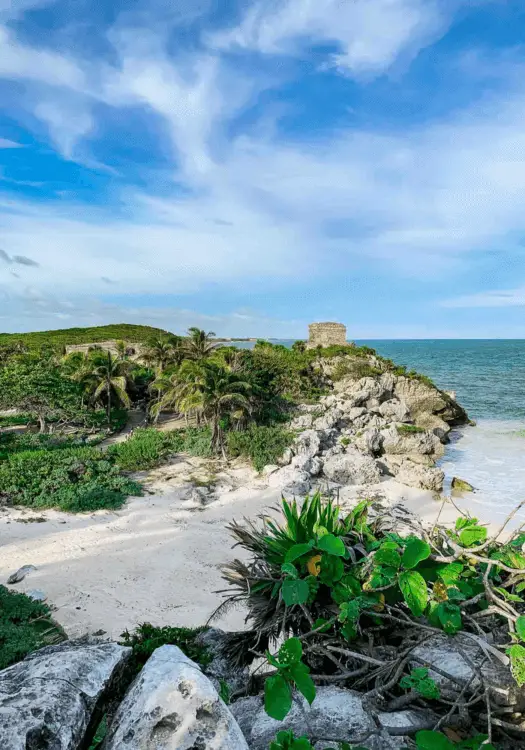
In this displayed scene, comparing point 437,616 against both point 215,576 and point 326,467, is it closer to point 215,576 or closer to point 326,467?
point 215,576

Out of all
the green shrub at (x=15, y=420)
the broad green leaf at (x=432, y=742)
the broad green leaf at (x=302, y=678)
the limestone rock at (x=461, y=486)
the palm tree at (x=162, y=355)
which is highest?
the palm tree at (x=162, y=355)

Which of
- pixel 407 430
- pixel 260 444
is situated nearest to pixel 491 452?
pixel 407 430

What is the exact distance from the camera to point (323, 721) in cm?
246

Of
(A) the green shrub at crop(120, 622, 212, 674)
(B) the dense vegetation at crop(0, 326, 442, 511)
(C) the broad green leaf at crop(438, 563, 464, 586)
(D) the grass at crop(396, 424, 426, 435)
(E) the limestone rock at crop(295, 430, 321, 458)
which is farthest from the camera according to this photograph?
(D) the grass at crop(396, 424, 426, 435)

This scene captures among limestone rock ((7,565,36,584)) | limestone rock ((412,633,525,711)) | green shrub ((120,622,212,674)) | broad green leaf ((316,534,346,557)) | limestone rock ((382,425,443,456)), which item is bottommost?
limestone rock ((7,565,36,584))

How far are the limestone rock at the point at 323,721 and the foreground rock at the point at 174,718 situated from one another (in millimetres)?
496

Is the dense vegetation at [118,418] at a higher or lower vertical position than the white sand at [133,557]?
higher

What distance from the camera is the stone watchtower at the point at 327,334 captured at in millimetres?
45125

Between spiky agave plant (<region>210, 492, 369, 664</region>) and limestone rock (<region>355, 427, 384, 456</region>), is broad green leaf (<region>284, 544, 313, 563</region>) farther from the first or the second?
limestone rock (<region>355, 427, 384, 456</region>)

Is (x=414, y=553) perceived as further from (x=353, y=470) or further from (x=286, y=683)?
(x=353, y=470)

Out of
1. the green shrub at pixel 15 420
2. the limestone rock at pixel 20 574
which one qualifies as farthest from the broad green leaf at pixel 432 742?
the green shrub at pixel 15 420

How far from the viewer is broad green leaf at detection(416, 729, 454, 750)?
1.87 meters

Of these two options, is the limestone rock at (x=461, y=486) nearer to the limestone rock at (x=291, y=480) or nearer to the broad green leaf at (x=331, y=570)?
the limestone rock at (x=291, y=480)

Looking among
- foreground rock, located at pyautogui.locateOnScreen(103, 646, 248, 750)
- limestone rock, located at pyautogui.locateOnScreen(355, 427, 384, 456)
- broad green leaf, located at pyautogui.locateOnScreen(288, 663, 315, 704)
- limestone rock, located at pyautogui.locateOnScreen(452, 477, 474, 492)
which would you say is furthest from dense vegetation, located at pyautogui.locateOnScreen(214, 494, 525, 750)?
limestone rock, located at pyautogui.locateOnScreen(355, 427, 384, 456)
